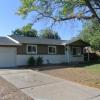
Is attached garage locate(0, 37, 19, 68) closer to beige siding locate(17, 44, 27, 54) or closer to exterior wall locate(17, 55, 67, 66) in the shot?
beige siding locate(17, 44, 27, 54)

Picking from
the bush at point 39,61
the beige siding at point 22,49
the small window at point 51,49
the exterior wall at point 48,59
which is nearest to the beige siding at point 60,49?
the exterior wall at point 48,59

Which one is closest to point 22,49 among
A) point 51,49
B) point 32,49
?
point 32,49

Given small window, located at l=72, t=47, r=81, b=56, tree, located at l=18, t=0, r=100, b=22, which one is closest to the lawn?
tree, located at l=18, t=0, r=100, b=22

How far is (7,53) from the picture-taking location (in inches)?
1089

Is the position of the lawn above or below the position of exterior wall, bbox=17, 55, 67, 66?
below

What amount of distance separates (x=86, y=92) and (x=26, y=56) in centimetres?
1838

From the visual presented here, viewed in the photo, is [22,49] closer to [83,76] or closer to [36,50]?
[36,50]

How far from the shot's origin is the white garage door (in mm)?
27203

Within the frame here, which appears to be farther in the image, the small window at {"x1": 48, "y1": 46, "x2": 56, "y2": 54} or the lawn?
the small window at {"x1": 48, "y1": 46, "x2": 56, "y2": 54}

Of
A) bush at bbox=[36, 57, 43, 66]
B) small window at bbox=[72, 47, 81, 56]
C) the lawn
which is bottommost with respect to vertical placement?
the lawn

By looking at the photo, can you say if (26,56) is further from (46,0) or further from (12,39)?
(46,0)

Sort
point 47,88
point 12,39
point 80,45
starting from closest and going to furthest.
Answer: point 47,88 → point 12,39 → point 80,45

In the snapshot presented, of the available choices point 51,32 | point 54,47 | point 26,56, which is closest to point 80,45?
point 54,47

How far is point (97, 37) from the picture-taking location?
101ft
